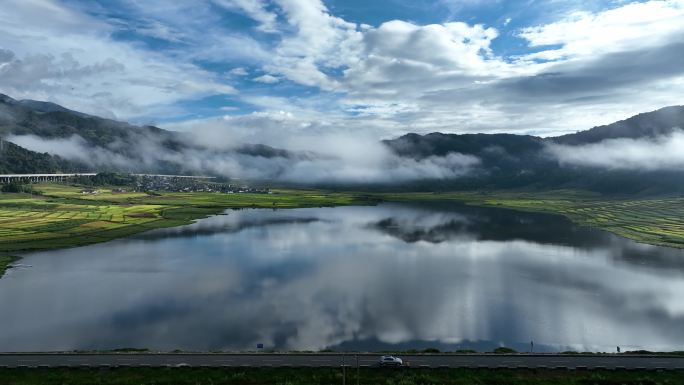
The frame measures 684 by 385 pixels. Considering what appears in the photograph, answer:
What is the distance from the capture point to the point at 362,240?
108375 millimetres

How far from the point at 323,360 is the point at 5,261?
226 feet

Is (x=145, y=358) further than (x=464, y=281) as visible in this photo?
No

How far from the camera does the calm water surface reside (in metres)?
46.5

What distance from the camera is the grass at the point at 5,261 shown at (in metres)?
69.7

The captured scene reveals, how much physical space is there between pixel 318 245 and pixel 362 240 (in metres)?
13.2

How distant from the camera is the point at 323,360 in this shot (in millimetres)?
38000

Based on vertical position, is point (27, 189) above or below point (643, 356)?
above

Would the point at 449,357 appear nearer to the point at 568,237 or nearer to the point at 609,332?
the point at 609,332

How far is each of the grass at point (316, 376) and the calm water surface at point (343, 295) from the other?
27.9ft

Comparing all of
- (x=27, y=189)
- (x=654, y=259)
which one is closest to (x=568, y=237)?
(x=654, y=259)

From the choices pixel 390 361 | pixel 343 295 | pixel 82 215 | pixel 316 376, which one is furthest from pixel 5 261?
pixel 390 361

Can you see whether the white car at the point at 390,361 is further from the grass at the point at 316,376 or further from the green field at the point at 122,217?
the green field at the point at 122,217

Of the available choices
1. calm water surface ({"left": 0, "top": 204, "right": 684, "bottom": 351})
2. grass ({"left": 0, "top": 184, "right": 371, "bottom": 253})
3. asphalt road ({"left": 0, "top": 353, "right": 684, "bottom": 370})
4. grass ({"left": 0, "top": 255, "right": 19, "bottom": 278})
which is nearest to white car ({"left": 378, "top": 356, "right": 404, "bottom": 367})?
asphalt road ({"left": 0, "top": 353, "right": 684, "bottom": 370})

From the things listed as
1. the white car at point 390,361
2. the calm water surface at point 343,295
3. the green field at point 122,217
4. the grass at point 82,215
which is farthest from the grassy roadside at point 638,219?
the grass at point 82,215
